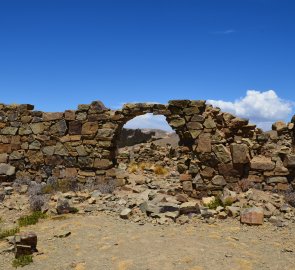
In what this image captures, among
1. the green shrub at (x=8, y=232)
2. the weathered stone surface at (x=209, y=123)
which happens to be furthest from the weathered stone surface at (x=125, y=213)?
the weathered stone surface at (x=209, y=123)

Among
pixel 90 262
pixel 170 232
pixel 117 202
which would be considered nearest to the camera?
pixel 90 262

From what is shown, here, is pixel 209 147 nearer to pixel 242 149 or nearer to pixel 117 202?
pixel 242 149

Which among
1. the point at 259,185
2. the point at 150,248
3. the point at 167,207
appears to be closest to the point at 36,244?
the point at 150,248

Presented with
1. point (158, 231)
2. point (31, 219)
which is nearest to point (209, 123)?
point (158, 231)

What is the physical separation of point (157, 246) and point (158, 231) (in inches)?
37.8

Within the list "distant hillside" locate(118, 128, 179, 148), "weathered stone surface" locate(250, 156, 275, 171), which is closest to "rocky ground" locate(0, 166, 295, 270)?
"weathered stone surface" locate(250, 156, 275, 171)

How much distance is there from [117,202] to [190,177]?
2673 mm

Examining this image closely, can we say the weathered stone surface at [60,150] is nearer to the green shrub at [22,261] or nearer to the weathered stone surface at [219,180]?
the weathered stone surface at [219,180]

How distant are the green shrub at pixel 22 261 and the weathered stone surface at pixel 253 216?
4824 millimetres

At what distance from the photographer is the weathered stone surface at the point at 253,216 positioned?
333 inches

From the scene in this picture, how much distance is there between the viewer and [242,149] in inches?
430

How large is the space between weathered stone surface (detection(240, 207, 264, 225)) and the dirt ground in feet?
0.55

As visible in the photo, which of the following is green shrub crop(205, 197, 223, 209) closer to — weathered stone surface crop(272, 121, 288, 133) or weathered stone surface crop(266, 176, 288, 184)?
weathered stone surface crop(266, 176, 288, 184)

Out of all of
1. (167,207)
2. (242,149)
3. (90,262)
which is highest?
(242,149)
